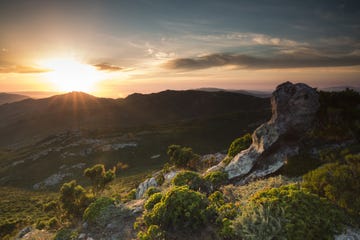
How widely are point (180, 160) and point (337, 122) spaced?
2289 cm

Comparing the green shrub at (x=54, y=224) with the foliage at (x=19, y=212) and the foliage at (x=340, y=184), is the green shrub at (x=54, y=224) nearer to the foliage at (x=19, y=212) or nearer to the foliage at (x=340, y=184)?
the foliage at (x=19, y=212)

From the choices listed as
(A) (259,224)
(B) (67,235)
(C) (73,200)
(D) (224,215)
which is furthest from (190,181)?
(C) (73,200)

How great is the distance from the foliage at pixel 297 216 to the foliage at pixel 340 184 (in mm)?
569

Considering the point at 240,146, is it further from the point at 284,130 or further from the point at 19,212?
the point at 19,212

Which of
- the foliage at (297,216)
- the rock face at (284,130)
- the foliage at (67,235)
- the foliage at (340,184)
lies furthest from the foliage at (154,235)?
the rock face at (284,130)

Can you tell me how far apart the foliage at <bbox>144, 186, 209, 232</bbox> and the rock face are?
7756mm

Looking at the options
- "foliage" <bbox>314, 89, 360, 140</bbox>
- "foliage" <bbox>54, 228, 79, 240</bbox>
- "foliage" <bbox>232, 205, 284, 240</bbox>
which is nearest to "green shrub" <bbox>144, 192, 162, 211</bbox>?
"foliage" <bbox>54, 228, 79, 240</bbox>

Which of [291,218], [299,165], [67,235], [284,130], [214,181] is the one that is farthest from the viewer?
[284,130]

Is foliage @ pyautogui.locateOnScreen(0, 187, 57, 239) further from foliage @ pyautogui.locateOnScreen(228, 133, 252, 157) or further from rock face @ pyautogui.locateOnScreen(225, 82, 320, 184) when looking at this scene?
rock face @ pyautogui.locateOnScreen(225, 82, 320, 184)

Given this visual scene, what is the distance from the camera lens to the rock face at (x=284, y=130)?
60.9 feet

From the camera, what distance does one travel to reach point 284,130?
18.7 metres

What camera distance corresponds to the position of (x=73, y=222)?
18.0 metres

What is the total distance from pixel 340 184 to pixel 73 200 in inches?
798

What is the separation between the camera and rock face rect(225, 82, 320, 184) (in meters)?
18.6
